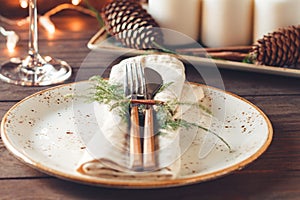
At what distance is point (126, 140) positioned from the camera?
75 centimetres

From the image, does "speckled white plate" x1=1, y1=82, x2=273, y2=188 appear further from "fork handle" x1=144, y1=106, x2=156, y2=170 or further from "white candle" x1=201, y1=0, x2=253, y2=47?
"white candle" x1=201, y1=0, x2=253, y2=47

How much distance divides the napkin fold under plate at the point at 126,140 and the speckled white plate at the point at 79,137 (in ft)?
0.05

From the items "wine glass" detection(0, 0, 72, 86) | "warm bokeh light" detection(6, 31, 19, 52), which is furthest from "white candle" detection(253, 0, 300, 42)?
"warm bokeh light" detection(6, 31, 19, 52)

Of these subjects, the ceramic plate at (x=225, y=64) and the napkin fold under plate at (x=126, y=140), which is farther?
the ceramic plate at (x=225, y=64)

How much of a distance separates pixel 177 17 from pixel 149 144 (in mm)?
562

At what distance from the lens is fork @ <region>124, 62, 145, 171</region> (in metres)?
0.70

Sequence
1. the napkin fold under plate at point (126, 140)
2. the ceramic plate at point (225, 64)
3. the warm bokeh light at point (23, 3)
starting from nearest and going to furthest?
the napkin fold under plate at point (126, 140) → the ceramic plate at point (225, 64) → the warm bokeh light at point (23, 3)

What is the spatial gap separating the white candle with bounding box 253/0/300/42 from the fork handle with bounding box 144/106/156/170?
463mm

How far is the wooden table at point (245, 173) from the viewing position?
2.31 feet

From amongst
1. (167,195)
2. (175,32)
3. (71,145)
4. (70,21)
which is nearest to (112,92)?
(71,145)

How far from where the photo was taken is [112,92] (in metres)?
0.88

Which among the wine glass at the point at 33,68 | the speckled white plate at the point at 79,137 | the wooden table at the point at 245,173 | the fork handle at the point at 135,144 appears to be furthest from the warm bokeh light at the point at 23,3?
the fork handle at the point at 135,144

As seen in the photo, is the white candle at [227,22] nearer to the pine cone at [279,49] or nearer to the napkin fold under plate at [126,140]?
the pine cone at [279,49]

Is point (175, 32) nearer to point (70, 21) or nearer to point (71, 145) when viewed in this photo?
point (70, 21)
